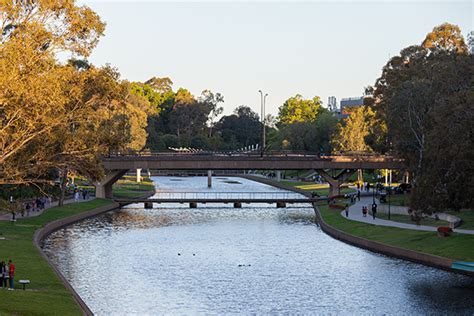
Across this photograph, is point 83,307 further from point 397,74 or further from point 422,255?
point 397,74

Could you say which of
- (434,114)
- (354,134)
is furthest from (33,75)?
(354,134)

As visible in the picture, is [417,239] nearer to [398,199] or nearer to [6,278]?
[6,278]

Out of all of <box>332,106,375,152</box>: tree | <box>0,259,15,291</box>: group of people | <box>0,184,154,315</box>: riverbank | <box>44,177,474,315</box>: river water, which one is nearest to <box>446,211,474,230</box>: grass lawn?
<box>44,177,474,315</box>: river water

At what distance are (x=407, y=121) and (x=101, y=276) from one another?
4603cm

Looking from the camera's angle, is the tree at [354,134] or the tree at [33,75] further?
the tree at [354,134]

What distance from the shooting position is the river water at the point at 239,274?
141ft

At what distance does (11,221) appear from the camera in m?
72.1

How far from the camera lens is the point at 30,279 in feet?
144

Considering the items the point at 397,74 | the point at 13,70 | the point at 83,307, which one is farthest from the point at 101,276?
the point at 397,74

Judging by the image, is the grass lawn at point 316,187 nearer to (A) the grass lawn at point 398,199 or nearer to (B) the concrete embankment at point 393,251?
(A) the grass lawn at point 398,199

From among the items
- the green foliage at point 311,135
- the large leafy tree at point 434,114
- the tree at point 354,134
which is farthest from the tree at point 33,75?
the green foliage at point 311,135

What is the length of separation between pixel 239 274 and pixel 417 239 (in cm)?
1598

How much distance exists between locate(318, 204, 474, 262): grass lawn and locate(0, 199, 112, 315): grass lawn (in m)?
26.2

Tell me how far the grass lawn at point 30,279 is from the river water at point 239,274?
2003 millimetres
